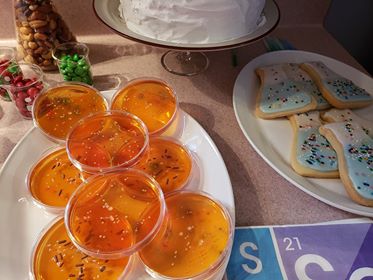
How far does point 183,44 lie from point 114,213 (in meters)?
0.28

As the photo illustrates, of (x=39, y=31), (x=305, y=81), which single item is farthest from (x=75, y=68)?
(x=305, y=81)

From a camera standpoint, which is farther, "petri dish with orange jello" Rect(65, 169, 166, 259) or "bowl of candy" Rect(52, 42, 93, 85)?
"bowl of candy" Rect(52, 42, 93, 85)

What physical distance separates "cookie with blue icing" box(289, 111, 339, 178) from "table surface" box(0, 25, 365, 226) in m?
0.04

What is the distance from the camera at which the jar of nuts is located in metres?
0.68

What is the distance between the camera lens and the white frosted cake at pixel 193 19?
1.78ft

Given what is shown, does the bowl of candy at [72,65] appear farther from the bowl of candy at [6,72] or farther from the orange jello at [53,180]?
the orange jello at [53,180]

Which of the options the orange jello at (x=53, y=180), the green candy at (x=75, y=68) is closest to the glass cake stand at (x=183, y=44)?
the green candy at (x=75, y=68)

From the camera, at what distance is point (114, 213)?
1.57 feet

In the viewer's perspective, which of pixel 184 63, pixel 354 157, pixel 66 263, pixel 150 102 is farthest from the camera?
pixel 184 63

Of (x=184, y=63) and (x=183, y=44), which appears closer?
(x=183, y=44)

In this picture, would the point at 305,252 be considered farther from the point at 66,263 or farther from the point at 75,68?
the point at 75,68

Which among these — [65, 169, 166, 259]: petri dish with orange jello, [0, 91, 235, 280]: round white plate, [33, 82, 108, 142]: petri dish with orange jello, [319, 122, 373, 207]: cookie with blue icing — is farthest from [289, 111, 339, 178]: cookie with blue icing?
[33, 82, 108, 142]: petri dish with orange jello

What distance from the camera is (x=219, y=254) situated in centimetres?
43

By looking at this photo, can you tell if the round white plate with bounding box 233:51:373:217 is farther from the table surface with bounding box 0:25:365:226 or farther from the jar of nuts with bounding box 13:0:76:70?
the jar of nuts with bounding box 13:0:76:70
